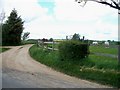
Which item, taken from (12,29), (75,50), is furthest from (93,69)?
(12,29)

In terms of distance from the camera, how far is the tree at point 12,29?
224 feet

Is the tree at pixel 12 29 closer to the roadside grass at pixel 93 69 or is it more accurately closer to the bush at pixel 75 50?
the bush at pixel 75 50

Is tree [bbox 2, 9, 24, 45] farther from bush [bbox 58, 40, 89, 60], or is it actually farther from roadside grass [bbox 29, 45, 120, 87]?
roadside grass [bbox 29, 45, 120, 87]

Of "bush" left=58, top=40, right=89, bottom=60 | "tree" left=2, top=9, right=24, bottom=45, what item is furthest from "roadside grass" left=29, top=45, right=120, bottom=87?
"tree" left=2, top=9, right=24, bottom=45

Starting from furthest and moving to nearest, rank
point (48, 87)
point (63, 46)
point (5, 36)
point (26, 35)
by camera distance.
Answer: point (26, 35), point (5, 36), point (63, 46), point (48, 87)

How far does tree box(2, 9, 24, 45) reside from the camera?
2693 inches

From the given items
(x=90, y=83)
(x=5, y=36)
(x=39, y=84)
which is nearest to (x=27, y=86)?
(x=39, y=84)

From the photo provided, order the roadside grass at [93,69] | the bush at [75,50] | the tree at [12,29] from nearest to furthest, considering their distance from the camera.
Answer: the roadside grass at [93,69] → the bush at [75,50] → the tree at [12,29]

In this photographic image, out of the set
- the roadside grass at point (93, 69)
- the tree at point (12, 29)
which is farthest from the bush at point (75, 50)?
the tree at point (12, 29)

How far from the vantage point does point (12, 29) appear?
6994 cm

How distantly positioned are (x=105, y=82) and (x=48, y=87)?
10.7ft

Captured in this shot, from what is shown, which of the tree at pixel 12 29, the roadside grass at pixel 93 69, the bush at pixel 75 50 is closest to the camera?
the roadside grass at pixel 93 69

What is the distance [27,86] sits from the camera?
559 inches

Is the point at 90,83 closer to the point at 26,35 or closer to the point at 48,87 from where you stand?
the point at 48,87
